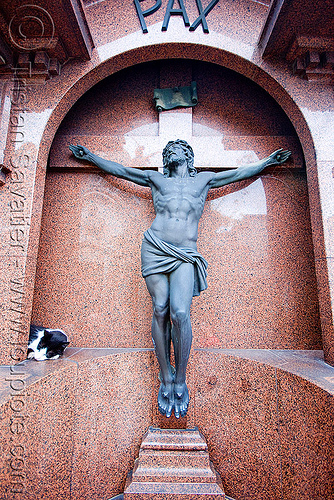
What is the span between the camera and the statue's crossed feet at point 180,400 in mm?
3035

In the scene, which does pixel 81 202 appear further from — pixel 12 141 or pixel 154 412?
pixel 154 412

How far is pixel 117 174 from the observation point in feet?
13.7

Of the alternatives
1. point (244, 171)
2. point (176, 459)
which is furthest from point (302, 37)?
point (176, 459)

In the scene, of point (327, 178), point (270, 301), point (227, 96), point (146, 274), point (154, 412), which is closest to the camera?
point (146, 274)

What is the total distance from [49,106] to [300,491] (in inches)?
212

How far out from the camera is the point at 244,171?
4066mm

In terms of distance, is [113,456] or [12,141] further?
[12,141]

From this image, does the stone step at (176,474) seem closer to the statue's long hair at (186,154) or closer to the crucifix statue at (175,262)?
the crucifix statue at (175,262)

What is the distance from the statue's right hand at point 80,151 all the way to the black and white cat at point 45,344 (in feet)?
8.35

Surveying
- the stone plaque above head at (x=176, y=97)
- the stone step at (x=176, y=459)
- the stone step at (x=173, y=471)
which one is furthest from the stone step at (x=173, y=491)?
the stone plaque above head at (x=176, y=97)

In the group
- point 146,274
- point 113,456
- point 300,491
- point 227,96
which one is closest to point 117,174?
point 146,274

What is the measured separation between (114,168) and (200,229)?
5.27 feet

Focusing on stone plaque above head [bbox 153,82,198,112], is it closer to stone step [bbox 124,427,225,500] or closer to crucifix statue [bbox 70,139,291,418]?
crucifix statue [bbox 70,139,291,418]

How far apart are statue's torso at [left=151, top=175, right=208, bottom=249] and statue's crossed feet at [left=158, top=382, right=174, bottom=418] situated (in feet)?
5.25
